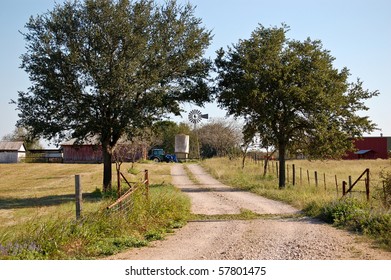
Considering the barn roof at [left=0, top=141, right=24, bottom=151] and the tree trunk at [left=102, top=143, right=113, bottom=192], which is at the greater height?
the barn roof at [left=0, top=141, right=24, bottom=151]

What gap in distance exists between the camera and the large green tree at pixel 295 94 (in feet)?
84.0

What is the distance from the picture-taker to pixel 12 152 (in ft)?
Answer: 264

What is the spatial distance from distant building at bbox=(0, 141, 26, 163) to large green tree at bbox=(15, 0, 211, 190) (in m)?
55.3

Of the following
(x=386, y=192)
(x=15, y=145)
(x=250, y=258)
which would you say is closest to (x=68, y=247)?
(x=250, y=258)

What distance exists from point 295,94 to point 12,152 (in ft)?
220

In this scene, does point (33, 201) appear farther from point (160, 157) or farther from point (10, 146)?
point (10, 146)

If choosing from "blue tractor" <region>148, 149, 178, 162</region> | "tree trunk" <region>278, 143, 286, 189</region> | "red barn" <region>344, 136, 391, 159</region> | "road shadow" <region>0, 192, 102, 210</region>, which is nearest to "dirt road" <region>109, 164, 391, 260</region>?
Result: "road shadow" <region>0, 192, 102, 210</region>

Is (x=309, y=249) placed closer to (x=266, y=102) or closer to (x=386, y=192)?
(x=386, y=192)

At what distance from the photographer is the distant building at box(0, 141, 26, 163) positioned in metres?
78.5

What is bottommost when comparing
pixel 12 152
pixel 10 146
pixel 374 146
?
pixel 12 152

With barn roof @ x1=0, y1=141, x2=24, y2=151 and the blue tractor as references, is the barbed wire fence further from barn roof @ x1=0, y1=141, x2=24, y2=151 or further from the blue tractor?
barn roof @ x1=0, y1=141, x2=24, y2=151

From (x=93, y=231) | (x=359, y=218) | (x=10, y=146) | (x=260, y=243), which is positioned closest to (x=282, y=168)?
(x=359, y=218)

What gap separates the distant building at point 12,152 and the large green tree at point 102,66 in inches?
2179

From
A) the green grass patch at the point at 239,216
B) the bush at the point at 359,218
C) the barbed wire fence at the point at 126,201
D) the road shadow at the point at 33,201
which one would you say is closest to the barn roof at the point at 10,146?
the road shadow at the point at 33,201
